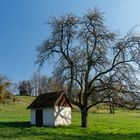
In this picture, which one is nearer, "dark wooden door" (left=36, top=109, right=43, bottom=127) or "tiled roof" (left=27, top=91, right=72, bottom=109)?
"tiled roof" (left=27, top=91, right=72, bottom=109)

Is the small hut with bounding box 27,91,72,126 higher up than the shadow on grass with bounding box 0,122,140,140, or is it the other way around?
the small hut with bounding box 27,91,72,126

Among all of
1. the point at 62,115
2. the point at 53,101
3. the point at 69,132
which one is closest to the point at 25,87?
the point at 62,115

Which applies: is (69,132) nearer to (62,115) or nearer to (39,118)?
(62,115)

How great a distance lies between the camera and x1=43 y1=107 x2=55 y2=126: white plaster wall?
47078mm

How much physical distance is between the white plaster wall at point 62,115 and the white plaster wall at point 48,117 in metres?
0.50

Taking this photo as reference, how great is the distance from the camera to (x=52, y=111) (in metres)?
47.8

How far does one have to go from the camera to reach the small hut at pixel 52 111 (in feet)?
155

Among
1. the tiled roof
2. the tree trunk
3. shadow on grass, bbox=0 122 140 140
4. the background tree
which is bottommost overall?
shadow on grass, bbox=0 122 140 140

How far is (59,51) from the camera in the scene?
4641 cm

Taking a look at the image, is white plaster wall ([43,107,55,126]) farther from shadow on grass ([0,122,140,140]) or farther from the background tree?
the background tree

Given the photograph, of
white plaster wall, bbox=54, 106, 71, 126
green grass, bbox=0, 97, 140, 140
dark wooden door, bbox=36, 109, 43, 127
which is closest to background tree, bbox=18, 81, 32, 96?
dark wooden door, bbox=36, 109, 43, 127

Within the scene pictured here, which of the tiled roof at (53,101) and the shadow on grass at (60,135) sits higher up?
the tiled roof at (53,101)

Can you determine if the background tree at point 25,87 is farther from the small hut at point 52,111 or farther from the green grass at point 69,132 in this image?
the green grass at point 69,132

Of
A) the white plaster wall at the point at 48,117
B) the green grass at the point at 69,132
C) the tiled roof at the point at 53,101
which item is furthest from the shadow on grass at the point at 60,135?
the tiled roof at the point at 53,101
